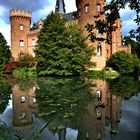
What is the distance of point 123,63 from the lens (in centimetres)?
4862

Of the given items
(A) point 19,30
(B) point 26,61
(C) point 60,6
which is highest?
(C) point 60,6

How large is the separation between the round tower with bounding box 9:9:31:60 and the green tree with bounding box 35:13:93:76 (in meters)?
22.1

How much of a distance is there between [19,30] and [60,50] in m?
26.0

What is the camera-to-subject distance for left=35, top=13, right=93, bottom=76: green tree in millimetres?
41938

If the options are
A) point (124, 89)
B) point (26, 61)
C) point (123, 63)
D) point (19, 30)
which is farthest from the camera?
point (19, 30)

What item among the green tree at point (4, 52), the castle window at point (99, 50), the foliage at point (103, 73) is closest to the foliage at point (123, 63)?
the foliage at point (103, 73)

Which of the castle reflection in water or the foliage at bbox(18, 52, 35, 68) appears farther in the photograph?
the foliage at bbox(18, 52, 35, 68)

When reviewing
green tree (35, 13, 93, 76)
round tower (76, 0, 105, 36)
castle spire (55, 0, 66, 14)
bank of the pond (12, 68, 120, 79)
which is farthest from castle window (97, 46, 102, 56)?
castle spire (55, 0, 66, 14)

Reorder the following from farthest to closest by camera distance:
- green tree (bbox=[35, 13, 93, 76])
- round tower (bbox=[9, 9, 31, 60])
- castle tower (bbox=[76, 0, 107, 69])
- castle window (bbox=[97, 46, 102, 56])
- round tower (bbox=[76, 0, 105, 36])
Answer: round tower (bbox=[9, 9, 31, 60]) → castle window (bbox=[97, 46, 102, 56]) → castle tower (bbox=[76, 0, 107, 69]) → round tower (bbox=[76, 0, 105, 36]) → green tree (bbox=[35, 13, 93, 76])

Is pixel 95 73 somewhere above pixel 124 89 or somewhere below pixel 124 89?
above

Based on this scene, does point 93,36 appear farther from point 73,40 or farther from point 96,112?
point 73,40

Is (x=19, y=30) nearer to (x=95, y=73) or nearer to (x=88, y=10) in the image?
(x=88, y=10)

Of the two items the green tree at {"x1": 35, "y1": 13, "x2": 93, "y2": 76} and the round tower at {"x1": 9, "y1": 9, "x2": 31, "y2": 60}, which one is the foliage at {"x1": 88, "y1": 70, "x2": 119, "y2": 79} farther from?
the round tower at {"x1": 9, "y1": 9, "x2": 31, "y2": 60}

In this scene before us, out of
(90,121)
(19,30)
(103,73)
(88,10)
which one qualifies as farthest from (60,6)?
(90,121)
